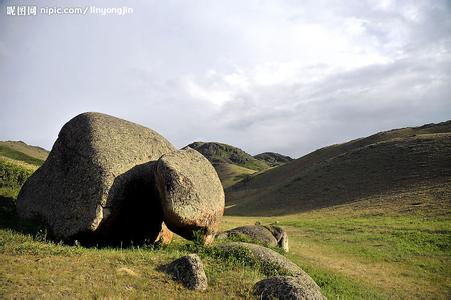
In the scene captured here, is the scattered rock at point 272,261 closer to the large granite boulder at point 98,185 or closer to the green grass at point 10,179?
the large granite boulder at point 98,185

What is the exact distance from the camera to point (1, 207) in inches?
747

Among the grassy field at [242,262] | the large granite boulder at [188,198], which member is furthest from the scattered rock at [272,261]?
the large granite boulder at [188,198]

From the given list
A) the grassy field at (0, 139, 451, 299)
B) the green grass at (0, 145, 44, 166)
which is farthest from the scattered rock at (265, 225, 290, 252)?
the green grass at (0, 145, 44, 166)

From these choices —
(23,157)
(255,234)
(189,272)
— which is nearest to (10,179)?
(189,272)

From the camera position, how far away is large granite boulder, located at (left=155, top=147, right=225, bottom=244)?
1666 cm

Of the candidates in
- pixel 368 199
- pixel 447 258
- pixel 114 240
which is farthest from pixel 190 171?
pixel 368 199

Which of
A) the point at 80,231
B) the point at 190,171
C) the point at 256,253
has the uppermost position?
the point at 190,171

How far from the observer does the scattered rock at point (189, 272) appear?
40.7 ft

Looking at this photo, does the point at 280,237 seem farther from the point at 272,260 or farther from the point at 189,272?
the point at 189,272

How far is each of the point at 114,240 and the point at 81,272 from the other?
6.15 metres

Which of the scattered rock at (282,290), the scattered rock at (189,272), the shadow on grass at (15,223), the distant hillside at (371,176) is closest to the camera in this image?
the scattered rock at (282,290)

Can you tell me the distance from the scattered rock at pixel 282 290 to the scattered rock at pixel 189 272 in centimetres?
175

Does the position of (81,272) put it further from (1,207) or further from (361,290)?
(361,290)

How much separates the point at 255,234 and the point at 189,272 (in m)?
15.9
